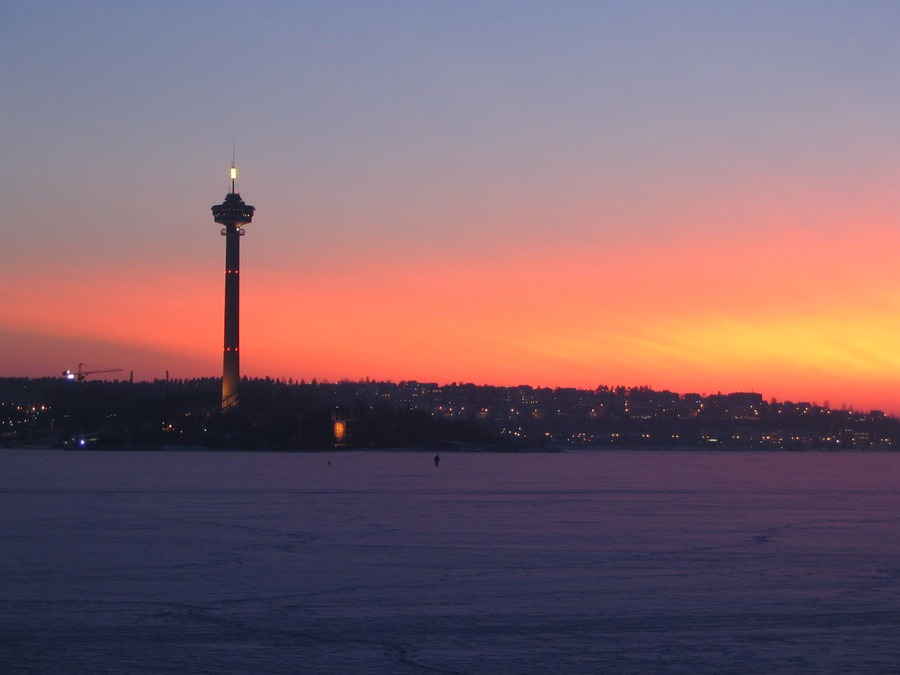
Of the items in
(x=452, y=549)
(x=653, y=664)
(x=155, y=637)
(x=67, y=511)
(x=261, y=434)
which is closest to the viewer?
(x=653, y=664)

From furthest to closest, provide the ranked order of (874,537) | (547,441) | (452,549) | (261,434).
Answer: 1. (547,441)
2. (261,434)
3. (874,537)
4. (452,549)

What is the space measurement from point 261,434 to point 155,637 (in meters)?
144

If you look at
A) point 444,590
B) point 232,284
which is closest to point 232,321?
point 232,284

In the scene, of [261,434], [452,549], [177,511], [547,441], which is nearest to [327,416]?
[261,434]

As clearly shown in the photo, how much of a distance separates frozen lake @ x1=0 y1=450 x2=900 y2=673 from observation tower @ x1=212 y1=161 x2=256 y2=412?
4379 inches

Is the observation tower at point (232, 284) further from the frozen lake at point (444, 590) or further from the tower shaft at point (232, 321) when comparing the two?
the frozen lake at point (444, 590)

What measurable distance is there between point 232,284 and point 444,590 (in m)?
129

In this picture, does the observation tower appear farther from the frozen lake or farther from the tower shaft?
the frozen lake

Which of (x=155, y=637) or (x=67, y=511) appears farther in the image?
(x=67, y=511)

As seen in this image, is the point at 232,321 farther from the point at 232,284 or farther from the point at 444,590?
the point at 444,590

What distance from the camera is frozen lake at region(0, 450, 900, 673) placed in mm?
11320

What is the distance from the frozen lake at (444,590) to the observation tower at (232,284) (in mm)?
111223

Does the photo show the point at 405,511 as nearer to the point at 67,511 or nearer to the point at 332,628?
the point at 67,511

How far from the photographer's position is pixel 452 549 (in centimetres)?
2027
